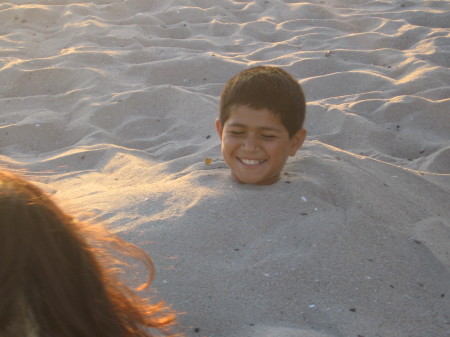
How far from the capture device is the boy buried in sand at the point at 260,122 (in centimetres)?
277

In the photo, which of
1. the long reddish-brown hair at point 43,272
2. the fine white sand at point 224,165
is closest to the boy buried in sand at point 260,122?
the fine white sand at point 224,165

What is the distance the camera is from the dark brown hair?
2.77m

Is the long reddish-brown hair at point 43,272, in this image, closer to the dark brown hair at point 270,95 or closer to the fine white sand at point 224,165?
the fine white sand at point 224,165

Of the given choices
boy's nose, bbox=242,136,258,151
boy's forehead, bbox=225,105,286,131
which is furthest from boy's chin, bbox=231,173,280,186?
boy's forehead, bbox=225,105,286,131

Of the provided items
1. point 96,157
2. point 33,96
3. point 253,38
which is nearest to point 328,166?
point 96,157

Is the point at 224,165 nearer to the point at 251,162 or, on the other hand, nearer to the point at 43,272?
the point at 251,162

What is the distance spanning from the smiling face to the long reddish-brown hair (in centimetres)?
158

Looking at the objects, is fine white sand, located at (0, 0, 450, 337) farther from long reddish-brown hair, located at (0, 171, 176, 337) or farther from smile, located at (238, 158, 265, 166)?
long reddish-brown hair, located at (0, 171, 176, 337)

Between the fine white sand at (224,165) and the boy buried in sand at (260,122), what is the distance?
0.40 ft

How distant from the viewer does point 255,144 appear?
2.80m

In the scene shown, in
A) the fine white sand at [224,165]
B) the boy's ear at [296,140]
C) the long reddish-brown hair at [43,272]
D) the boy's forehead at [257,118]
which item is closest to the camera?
the long reddish-brown hair at [43,272]

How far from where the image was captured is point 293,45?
5551 mm

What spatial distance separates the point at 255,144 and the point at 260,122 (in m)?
0.11

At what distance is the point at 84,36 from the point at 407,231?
12.9 ft
